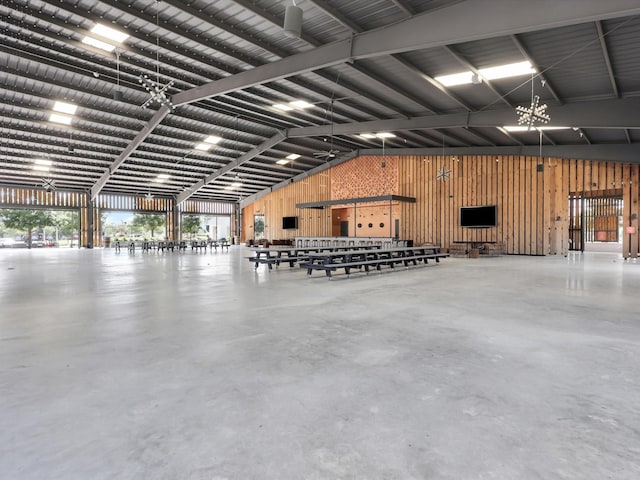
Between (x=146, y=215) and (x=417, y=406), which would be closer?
(x=417, y=406)

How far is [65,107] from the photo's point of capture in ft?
44.6

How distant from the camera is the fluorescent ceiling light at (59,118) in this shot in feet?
46.7

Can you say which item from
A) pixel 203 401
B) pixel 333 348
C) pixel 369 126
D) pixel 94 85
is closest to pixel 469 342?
pixel 333 348

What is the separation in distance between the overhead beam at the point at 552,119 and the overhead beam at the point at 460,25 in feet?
17.0

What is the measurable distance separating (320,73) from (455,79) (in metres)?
3.80

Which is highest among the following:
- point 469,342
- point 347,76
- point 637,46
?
point 347,76

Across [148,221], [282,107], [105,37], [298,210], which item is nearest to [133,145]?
[282,107]

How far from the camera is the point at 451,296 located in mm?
5867

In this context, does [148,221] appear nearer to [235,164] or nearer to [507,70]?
[235,164]

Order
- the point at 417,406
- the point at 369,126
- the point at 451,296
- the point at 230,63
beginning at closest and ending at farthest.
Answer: the point at 417,406 → the point at 451,296 → the point at 230,63 → the point at 369,126

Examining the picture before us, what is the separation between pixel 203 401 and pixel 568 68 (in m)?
10.2

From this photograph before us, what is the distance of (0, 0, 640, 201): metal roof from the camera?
7.02 metres

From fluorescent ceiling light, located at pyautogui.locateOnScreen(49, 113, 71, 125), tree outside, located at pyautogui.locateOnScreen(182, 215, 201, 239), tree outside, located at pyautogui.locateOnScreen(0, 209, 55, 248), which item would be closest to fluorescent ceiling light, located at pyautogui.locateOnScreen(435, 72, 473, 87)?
fluorescent ceiling light, located at pyautogui.locateOnScreen(49, 113, 71, 125)

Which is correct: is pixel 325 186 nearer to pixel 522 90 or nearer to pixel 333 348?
pixel 522 90
